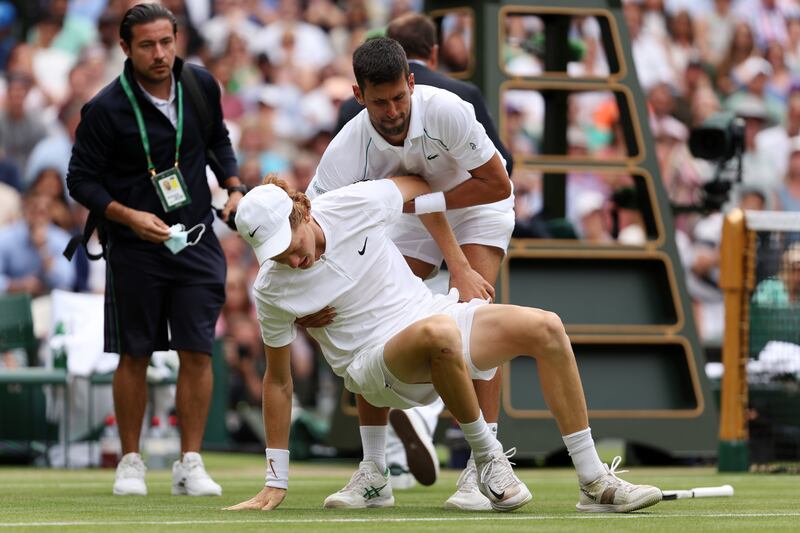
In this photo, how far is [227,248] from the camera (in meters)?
14.4

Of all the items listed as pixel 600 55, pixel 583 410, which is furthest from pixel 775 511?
pixel 600 55

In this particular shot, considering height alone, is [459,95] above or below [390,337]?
above

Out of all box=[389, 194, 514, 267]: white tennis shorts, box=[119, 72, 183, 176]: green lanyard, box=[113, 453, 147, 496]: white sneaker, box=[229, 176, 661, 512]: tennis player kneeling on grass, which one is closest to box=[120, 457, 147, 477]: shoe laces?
box=[113, 453, 147, 496]: white sneaker

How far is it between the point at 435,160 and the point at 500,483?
135 cm

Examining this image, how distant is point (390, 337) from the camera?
5750 mm

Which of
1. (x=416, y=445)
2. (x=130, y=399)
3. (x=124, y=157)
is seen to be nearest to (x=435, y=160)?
(x=124, y=157)

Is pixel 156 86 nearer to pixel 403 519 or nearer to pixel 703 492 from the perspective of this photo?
pixel 403 519

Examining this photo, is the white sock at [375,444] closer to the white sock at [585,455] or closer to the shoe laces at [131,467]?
the white sock at [585,455]

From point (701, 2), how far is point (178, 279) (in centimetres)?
1249

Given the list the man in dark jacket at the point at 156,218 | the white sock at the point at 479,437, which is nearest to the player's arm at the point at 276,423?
the white sock at the point at 479,437

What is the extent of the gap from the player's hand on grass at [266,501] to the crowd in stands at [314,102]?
627 cm

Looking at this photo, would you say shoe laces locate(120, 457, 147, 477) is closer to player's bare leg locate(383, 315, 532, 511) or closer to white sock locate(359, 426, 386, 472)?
white sock locate(359, 426, 386, 472)

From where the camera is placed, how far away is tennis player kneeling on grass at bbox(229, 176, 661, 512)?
18.3 ft

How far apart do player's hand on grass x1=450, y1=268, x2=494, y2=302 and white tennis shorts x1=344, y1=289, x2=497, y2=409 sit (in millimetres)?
257
